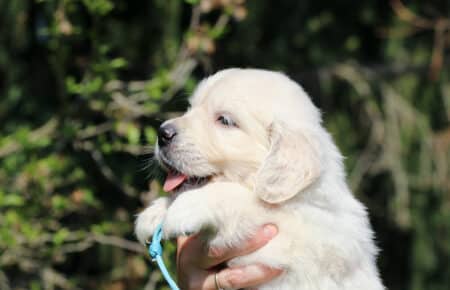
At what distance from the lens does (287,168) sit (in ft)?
10.9

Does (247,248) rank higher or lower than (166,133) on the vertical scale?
lower

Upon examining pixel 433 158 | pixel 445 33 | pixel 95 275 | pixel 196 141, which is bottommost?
pixel 95 275

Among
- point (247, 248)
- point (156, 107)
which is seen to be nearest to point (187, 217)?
point (247, 248)

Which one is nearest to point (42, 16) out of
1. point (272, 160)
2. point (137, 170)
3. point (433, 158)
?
point (137, 170)

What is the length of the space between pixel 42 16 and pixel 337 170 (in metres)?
2.72

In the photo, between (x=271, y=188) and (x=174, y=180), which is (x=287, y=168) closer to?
(x=271, y=188)

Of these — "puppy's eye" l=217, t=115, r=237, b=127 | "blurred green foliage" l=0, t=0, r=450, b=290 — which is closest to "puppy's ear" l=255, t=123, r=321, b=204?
"puppy's eye" l=217, t=115, r=237, b=127

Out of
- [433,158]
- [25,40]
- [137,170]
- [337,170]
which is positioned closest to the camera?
[337,170]

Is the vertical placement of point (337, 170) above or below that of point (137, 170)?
above

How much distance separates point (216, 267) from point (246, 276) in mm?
300

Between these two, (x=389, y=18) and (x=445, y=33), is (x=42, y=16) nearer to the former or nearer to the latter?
(x=389, y=18)

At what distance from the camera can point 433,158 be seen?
20.7 feet

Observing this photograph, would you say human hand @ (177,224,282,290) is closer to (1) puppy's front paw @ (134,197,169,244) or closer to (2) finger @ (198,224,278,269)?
(2) finger @ (198,224,278,269)

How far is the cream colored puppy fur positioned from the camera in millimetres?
3293
